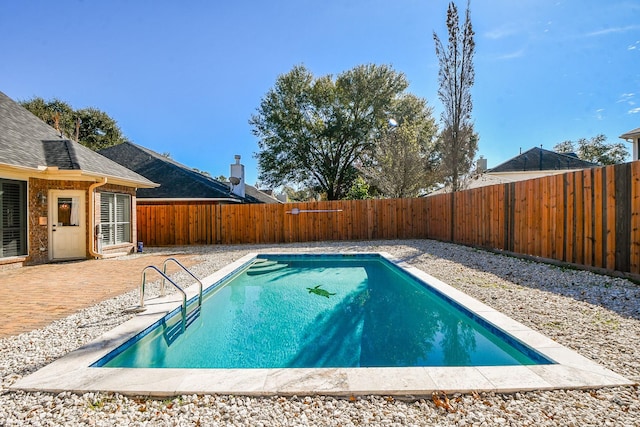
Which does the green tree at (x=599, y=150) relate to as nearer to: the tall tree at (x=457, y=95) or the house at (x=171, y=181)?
the tall tree at (x=457, y=95)

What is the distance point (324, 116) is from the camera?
2092cm

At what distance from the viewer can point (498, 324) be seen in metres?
3.42

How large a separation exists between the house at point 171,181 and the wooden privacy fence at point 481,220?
502 mm

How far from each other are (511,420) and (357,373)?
1.02 meters

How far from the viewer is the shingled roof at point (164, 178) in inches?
568

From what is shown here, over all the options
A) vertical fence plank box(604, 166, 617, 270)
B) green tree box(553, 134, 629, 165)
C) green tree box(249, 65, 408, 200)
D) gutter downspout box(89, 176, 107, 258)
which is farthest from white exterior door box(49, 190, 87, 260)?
green tree box(553, 134, 629, 165)

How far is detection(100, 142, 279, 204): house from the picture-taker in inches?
562

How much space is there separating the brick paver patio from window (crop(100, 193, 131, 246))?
4.56 ft

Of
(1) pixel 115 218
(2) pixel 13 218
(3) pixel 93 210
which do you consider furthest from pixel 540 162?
(2) pixel 13 218

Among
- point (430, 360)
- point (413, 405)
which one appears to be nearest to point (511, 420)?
point (413, 405)

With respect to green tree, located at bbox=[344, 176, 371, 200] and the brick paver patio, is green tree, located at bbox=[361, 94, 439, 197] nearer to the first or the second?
green tree, located at bbox=[344, 176, 371, 200]

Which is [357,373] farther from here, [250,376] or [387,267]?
[387,267]

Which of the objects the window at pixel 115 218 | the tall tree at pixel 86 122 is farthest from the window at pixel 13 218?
the tall tree at pixel 86 122

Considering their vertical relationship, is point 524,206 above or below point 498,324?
above
